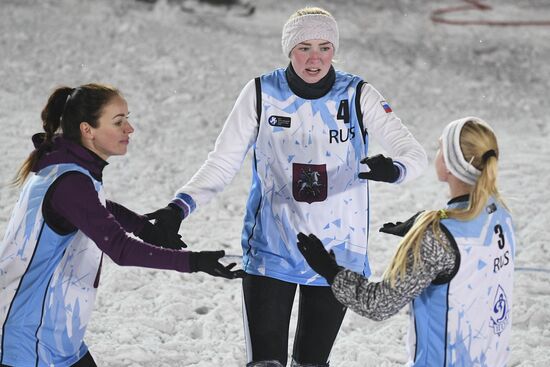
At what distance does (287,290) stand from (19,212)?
1.10 meters

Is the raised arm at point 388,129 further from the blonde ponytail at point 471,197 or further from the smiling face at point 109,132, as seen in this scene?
the smiling face at point 109,132

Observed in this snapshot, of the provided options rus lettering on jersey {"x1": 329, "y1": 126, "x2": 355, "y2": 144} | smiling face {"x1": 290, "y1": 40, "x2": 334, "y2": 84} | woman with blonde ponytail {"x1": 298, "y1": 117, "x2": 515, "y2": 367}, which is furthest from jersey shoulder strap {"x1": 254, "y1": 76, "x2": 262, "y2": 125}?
woman with blonde ponytail {"x1": 298, "y1": 117, "x2": 515, "y2": 367}

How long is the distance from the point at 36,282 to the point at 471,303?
1.41 m

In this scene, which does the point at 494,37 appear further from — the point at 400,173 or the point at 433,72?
the point at 400,173

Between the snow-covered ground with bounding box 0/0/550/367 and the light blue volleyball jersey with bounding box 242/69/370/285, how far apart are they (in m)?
→ 0.93

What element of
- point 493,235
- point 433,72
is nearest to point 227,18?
point 433,72

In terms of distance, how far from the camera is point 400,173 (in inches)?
133

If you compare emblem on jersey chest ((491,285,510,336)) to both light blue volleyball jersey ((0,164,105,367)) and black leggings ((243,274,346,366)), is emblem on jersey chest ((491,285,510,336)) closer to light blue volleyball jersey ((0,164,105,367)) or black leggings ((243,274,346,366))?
black leggings ((243,274,346,366))

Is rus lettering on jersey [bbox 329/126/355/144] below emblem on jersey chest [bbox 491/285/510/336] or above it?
above

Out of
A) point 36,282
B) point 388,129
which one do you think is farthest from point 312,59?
point 36,282

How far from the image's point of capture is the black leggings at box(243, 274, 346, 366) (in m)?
3.45

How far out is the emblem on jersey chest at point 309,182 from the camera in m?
3.47

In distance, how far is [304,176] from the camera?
11.4 feet

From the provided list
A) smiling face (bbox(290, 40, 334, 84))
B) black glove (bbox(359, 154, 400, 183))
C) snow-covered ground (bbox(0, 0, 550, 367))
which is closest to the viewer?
black glove (bbox(359, 154, 400, 183))
